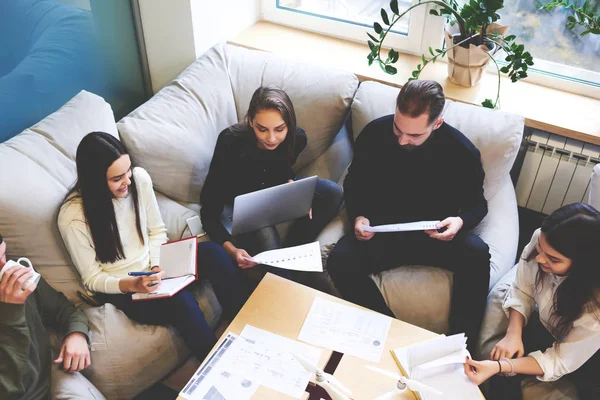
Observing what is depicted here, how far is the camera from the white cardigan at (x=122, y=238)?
1.76m

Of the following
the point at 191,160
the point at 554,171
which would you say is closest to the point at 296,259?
the point at 191,160

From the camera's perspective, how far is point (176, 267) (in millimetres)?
1796

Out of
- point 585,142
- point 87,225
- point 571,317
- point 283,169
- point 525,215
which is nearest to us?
point 571,317

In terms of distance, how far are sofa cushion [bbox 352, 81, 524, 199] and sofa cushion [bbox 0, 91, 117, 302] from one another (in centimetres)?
111

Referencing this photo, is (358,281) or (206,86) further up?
(206,86)

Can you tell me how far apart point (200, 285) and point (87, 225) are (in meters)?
A: 0.46

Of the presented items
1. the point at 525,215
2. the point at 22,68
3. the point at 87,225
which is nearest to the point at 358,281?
the point at 87,225

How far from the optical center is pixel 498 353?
166 centimetres

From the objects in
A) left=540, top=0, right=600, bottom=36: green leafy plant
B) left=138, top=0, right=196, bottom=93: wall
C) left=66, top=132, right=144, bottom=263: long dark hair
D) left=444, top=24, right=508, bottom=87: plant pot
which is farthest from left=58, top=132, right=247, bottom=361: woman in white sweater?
left=540, top=0, right=600, bottom=36: green leafy plant

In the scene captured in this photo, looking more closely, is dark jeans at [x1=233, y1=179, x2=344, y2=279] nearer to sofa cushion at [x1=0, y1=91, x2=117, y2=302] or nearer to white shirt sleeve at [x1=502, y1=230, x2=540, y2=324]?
sofa cushion at [x1=0, y1=91, x2=117, y2=302]

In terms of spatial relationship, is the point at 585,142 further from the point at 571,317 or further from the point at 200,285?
the point at 200,285

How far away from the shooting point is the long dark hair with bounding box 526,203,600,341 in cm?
151

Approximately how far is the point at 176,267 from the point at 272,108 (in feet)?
2.07

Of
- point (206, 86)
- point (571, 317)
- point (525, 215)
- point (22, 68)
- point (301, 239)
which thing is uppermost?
point (22, 68)
